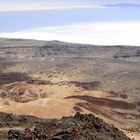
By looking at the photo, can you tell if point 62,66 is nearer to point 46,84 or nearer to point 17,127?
point 46,84

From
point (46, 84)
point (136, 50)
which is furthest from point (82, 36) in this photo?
point (46, 84)

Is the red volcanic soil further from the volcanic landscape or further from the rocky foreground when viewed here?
the rocky foreground

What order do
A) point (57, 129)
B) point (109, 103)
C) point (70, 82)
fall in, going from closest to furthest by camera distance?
point (57, 129) → point (109, 103) → point (70, 82)

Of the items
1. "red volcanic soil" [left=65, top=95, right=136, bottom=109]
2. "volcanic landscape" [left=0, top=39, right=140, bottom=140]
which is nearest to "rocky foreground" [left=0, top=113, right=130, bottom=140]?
"volcanic landscape" [left=0, top=39, right=140, bottom=140]

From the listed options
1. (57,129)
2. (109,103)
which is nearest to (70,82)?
(109,103)

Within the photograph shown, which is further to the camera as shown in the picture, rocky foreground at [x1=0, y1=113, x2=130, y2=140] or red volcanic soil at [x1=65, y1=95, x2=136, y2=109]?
red volcanic soil at [x1=65, y1=95, x2=136, y2=109]

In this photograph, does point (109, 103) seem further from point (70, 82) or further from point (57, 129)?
point (57, 129)
